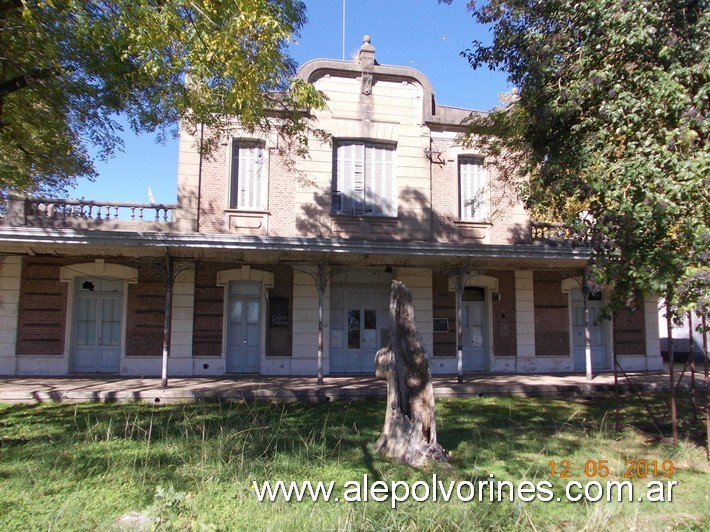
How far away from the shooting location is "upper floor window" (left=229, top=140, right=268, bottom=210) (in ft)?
46.4

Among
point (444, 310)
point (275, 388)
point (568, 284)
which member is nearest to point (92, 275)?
point (275, 388)

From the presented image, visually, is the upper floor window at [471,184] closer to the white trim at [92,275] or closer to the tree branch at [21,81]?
the white trim at [92,275]

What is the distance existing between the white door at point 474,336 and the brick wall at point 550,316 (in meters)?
1.66

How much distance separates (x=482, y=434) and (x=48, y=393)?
28.8 feet

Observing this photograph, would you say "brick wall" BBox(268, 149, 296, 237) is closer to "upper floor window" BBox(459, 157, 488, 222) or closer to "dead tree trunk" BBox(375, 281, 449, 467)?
"upper floor window" BBox(459, 157, 488, 222)

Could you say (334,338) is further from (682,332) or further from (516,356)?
(682,332)

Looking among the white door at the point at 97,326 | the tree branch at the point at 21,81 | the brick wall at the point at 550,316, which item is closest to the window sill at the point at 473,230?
the brick wall at the point at 550,316

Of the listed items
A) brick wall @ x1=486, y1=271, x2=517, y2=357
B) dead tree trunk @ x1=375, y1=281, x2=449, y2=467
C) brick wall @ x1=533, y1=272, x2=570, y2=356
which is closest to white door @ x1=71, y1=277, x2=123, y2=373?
dead tree trunk @ x1=375, y1=281, x2=449, y2=467

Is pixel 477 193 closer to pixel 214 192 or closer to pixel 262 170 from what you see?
pixel 262 170

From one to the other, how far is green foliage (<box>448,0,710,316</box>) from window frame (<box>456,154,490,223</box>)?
7.79m

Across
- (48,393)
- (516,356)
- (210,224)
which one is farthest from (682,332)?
(48,393)

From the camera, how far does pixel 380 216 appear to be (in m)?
14.7

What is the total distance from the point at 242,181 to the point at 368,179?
12.3 ft

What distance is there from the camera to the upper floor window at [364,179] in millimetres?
14750
